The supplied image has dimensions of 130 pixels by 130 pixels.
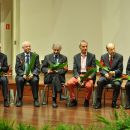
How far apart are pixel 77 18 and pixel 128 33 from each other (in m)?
1.55

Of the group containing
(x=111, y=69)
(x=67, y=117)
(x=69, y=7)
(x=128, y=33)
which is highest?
(x=69, y=7)

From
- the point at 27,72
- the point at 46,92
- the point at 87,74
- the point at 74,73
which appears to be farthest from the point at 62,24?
the point at 87,74

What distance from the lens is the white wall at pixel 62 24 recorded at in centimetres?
1098

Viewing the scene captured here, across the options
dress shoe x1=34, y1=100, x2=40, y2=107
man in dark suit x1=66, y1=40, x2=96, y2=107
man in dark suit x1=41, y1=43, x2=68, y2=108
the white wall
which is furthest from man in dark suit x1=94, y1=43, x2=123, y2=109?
the white wall

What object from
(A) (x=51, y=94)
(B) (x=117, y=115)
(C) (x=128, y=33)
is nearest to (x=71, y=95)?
(A) (x=51, y=94)

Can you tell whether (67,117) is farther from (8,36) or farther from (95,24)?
(8,36)

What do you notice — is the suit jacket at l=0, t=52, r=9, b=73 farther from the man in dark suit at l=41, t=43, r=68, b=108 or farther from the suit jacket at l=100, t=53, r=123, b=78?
the suit jacket at l=100, t=53, r=123, b=78

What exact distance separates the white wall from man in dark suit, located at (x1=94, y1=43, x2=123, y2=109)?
3.34m

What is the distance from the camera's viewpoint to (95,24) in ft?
36.3

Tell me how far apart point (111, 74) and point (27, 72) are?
164 centimetres

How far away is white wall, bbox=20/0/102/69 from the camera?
11.0 metres

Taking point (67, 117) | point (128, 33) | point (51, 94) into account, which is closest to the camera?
point (67, 117)

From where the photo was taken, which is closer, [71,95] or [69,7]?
[71,95]

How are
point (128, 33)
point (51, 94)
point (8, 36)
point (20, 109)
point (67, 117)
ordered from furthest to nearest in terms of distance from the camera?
point (8, 36)
point (128, 33)
point (51, 94)
point (20, 109)
point (67, 117)
